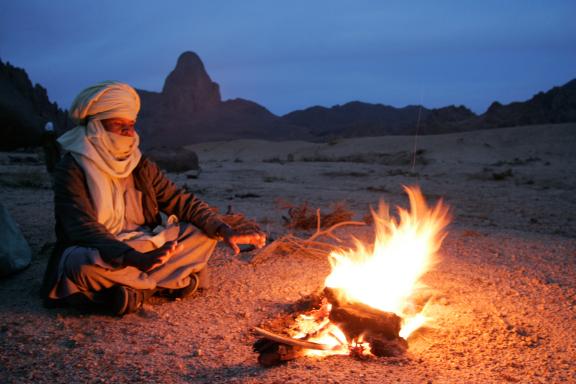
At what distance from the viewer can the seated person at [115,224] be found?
3166 millimetres

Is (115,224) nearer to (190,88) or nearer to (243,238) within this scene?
(243,238)

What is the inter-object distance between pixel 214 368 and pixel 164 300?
1.20 m

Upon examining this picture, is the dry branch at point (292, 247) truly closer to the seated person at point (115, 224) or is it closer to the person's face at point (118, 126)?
the seated person at point (115, 224)

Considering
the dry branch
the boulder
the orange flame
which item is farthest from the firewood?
the boulder

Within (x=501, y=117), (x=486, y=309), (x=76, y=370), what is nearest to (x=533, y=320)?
(x=486, y=309)

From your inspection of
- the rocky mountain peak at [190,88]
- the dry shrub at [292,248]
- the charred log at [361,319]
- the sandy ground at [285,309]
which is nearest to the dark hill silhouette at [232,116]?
the rocky mountain peak at [190,88]

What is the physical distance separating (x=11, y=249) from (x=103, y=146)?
5.10 ft

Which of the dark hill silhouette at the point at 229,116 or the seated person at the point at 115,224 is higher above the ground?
the dark hill silhouette at the point at 229,116

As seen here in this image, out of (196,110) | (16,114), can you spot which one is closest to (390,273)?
(16,114)

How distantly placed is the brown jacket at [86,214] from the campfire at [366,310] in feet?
3.14

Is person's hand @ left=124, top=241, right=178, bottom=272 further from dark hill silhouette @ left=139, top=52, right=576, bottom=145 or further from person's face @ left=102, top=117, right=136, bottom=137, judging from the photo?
dark hill silhouette @ left=139, top=52, right=576, bottom=145

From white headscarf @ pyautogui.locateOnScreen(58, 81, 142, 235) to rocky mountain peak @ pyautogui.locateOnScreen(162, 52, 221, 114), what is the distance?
75.2 meters

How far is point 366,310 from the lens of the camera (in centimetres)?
299

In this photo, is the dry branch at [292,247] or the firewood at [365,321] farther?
the dry branch at [292,247]
